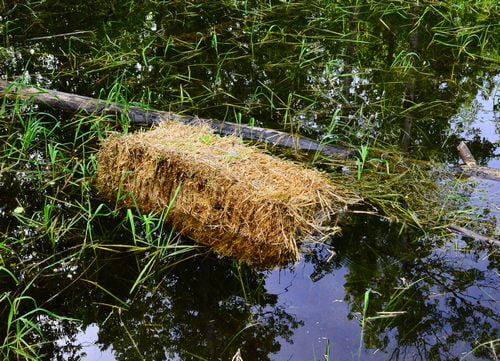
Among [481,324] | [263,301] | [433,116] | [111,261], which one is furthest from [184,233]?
[433,116]

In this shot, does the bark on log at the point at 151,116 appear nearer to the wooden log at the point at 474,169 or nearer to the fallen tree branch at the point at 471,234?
the wooden log at the point at 474,169

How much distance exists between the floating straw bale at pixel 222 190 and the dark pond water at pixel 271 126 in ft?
0.49

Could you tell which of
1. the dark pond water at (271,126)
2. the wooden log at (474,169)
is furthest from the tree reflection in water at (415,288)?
the wooden log at (474,169)

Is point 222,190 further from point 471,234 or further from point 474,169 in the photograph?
point 474,169

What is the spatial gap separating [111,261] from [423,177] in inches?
88.7

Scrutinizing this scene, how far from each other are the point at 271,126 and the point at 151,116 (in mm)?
1034

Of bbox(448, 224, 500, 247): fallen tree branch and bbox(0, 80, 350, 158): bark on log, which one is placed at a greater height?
bbox(0, 80, 350, 158): bark on log

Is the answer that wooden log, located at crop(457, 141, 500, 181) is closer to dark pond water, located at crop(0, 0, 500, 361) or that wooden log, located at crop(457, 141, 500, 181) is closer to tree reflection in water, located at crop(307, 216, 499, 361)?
dark pond water, located at crop(0, 0, 500, 361)

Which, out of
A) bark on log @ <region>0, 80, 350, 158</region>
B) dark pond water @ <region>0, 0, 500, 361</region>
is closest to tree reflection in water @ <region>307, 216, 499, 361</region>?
dark pond water @ <region>0, 0, 500, 361</region>

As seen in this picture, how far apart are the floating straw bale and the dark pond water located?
15 cm

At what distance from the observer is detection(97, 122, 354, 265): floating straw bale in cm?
287

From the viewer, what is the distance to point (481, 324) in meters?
2.48

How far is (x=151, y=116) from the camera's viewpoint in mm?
4137

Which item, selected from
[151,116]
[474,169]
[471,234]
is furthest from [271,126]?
[471,234]
